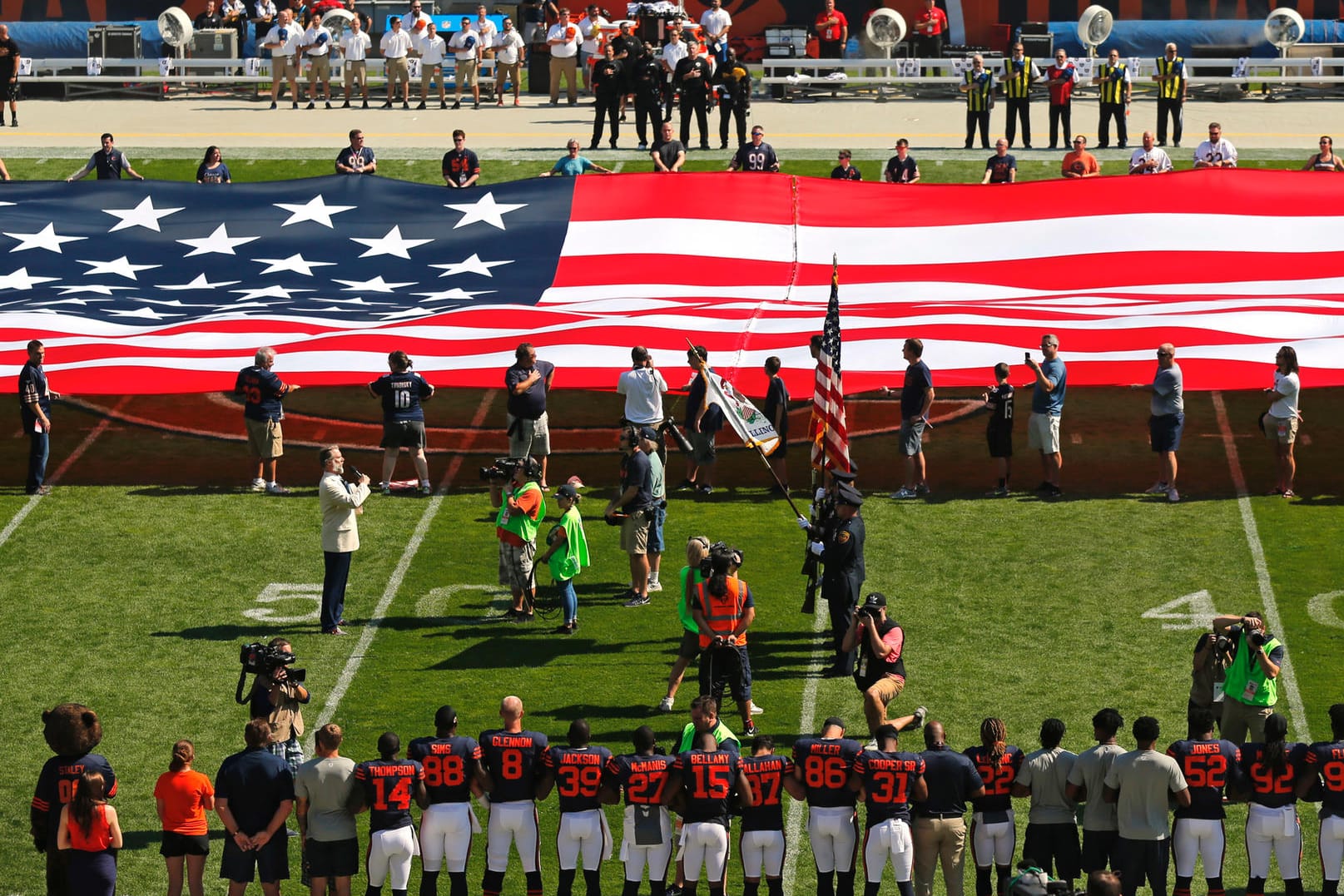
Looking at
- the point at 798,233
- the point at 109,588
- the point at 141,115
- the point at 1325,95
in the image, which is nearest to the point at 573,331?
the point at 798,233

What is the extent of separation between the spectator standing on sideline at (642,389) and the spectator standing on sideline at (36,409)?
5.67 metres

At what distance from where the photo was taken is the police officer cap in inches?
607

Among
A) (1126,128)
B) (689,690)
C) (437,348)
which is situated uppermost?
(1126,128)

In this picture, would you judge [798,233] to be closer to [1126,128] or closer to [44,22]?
[1126,128]

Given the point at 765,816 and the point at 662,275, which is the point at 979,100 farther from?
the point at 765,816

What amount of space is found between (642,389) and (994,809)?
8077mm

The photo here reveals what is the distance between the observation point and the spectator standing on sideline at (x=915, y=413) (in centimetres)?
1961

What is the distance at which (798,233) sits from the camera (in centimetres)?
2266

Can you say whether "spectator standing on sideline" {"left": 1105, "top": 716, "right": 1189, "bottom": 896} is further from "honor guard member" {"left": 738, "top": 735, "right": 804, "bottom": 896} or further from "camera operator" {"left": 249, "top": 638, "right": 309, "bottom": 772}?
"camera operator" {"left": 249, "top": 638, "right": 309, "bottom": 772}

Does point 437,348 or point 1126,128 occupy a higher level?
point 1126,128

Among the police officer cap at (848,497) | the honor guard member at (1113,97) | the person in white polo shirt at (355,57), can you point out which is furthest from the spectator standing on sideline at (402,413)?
the person in white polo shirt at (355,57)

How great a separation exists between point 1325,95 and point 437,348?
26386 mm

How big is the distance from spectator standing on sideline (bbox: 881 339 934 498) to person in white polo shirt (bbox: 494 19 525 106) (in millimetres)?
19453

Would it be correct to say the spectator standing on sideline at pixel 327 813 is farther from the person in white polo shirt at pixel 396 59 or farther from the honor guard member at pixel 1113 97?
the person in white polo shirt at pixel 396 59
